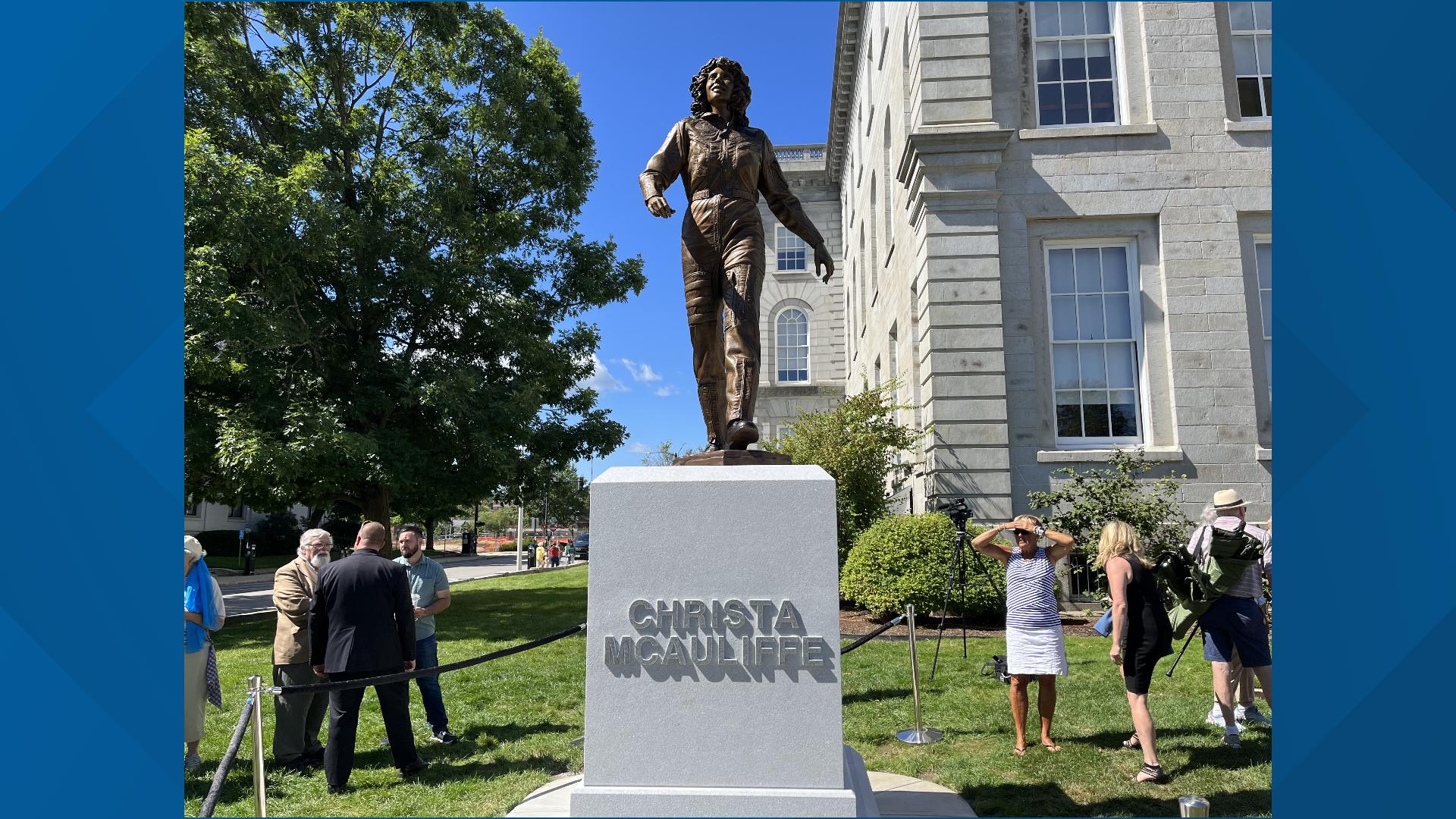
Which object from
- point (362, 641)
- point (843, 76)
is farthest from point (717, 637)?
point (843, 76)

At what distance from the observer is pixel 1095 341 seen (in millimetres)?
13930

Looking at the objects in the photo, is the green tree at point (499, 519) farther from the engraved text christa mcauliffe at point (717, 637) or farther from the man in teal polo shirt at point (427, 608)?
the engraved text christa mcauliffe at point (717, 637)

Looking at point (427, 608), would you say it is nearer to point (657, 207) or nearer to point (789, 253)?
point (657, 207)

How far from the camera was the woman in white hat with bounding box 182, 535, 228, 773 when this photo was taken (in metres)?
6.32

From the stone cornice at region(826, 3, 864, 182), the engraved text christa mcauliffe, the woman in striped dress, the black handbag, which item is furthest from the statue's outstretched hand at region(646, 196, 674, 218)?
the stone cornice at region(826, 3, 864, 182)

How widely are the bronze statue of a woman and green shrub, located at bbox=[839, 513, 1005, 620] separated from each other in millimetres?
7155

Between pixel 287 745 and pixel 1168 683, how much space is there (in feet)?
28.4

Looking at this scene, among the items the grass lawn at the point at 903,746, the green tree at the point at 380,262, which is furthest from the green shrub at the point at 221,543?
the grass lawn at the point at 903,746

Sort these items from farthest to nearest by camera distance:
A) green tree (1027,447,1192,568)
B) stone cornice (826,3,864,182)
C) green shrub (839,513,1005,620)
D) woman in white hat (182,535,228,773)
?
stone cornice (826,3,864,182) < green tree (1027,447,1192,568) < green shrub (839,513,1005,620) < woman in white hat (182,535,228,773)

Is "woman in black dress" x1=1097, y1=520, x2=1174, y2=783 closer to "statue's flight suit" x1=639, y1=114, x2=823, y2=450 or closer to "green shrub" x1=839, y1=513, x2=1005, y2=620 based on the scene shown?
"statue's flight suit" x1=639, y1=114, x2=823, y2=450

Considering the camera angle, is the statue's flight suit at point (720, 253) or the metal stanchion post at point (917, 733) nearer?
the statue's flight suit at point (720, 253)

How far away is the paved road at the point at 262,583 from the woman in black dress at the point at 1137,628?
23.1 ft

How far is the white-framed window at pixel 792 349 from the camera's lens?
39062 mm

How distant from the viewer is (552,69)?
61.4 ft
